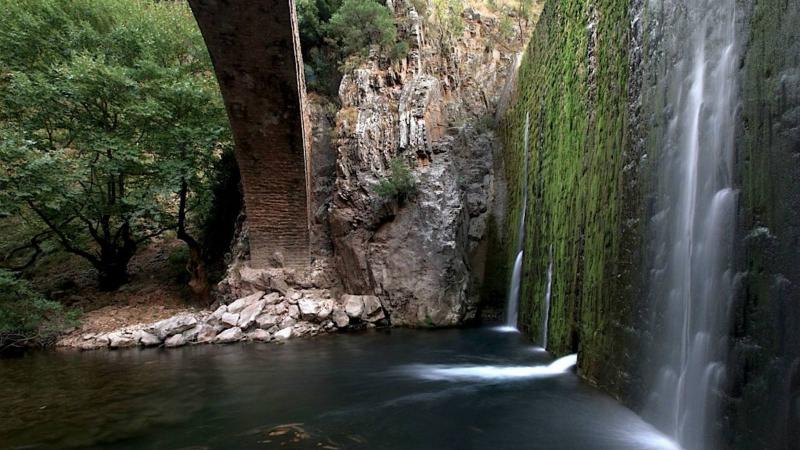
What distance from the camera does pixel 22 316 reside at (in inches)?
298

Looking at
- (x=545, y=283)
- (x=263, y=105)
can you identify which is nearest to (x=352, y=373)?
(x=545, y=283)

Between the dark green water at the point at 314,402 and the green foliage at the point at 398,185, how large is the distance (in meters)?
3.68

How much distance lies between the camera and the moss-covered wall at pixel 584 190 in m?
3.96

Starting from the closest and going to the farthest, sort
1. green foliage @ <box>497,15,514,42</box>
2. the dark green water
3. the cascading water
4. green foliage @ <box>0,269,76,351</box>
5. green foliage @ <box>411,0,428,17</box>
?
the cascading water < the dark green water < green foliage @ <box>0,269,76,351</box> < green foliage @ <box>411,0,428,17</box> < green foliage @ <box>497,15,514,42</box>

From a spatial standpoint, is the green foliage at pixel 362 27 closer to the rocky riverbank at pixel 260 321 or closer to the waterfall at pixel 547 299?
the rocky riverbank at pixel 260 321

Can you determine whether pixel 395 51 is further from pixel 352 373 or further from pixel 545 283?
pixel 352 373

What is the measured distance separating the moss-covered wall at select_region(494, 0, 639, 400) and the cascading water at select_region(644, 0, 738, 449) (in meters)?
0.48

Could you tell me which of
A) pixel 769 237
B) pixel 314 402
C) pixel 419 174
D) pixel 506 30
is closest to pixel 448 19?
pixel 506 30

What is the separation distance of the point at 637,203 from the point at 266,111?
22.4 feet

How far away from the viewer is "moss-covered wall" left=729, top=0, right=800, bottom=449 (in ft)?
6.53

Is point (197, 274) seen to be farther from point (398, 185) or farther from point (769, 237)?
point (769, 237)

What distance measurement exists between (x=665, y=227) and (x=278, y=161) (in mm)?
7670

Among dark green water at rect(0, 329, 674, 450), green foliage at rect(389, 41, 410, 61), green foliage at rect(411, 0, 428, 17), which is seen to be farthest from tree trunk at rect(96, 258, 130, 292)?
green foliage at rect(411, 0, 428, 17)

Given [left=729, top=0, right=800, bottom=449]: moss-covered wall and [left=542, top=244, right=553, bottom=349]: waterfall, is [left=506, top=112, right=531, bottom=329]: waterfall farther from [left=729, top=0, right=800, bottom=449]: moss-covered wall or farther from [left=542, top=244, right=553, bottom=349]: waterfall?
[left=729, top=0, right=800, bottom=449]: moss-covered wall
